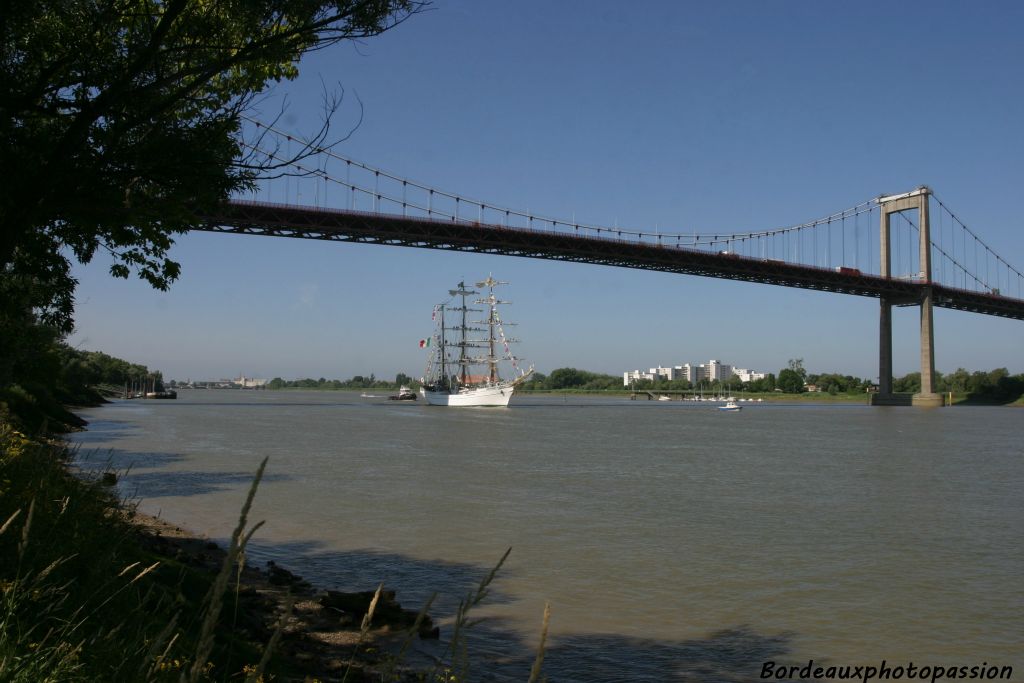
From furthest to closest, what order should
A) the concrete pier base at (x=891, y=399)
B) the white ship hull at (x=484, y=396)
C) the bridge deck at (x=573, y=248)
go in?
1. the white ship hull at (x=484, y=396)
2. the concrete pier base at (x=891, y=399)
3. the bridge deck at (x=573, y=248)

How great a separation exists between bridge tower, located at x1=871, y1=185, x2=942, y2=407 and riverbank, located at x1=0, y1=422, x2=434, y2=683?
8198cm

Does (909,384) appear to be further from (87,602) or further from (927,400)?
(87,602)

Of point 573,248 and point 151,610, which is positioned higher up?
point 573,248

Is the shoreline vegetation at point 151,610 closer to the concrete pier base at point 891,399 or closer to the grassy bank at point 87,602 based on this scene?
the grassy bank at point 87,602

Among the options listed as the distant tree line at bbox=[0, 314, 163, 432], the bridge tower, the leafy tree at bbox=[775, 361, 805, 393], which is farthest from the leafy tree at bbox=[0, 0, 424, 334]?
the leafy tree at bbox=[775, 361, 805, 393]

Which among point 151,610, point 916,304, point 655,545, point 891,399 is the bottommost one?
point 655,545

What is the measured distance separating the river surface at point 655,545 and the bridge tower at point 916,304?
5494 cm

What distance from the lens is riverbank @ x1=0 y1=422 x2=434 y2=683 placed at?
9.60 ft

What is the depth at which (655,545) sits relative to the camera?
514 inches

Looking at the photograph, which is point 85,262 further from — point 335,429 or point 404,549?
point 335,429

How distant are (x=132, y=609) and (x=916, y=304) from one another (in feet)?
289

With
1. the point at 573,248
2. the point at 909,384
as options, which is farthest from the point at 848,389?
the point at 573,248

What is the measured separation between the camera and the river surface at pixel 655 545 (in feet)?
26.7

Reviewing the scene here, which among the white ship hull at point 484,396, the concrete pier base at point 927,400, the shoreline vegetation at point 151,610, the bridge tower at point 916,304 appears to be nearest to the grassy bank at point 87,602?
the shoreline vegetation at point 151,610
